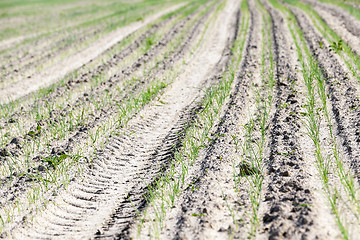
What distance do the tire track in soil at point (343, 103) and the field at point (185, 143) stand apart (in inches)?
1.1

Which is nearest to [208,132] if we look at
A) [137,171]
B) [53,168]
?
[137,171]

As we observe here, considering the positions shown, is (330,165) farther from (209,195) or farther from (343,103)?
(343,103)

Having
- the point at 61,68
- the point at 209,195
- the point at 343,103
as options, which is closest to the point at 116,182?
the point at 209,195

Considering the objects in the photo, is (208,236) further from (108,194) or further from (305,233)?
(108,194)

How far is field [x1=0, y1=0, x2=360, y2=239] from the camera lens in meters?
3.45

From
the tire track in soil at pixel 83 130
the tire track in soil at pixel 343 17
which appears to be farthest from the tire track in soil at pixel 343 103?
the tire track in soil at pixel 83 130

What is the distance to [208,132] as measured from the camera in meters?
5.36

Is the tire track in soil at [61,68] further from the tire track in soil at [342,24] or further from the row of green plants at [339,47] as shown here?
the tire track in soil at [342,24]

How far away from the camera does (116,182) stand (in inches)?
175

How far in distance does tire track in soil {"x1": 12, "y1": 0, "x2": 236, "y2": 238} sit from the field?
0.02 meters

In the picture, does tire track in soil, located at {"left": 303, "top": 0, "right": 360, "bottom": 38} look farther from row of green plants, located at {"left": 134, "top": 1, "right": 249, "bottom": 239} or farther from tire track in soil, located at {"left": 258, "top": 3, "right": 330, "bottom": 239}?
tire track in soil, located at {"left": 258, "top": 3, "right": 330, "bottom": 239}

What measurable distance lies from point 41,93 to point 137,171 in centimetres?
416

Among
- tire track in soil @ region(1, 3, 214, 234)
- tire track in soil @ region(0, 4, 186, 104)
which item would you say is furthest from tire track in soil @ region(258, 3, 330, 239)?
tire track in soil @ region(0, 4, 186, 104)

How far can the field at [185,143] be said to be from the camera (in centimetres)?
345
